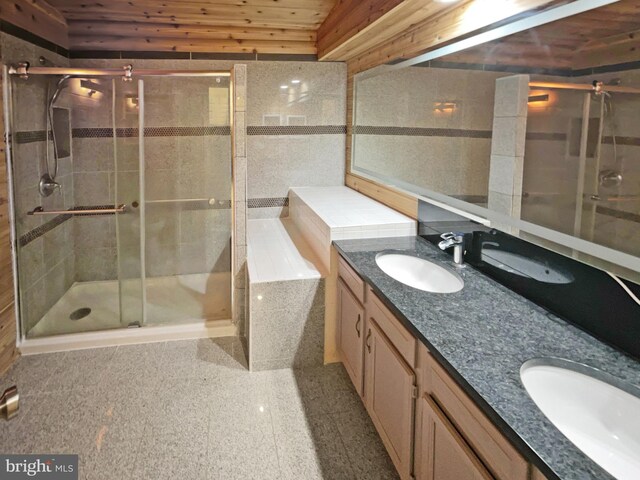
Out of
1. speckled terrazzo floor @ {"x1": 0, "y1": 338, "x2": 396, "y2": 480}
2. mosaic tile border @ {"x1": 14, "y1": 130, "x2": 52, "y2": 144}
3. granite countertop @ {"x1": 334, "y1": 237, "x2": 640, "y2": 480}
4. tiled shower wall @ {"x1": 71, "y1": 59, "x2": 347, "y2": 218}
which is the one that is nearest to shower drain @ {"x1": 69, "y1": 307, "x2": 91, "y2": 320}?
speckled terrazzo floor @ {"x1": 0, "y1": 338, "x2": 396, "y2": 480}

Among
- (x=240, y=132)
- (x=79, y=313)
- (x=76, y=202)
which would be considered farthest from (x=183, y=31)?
(x=79, y=313)

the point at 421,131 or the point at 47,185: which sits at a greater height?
the point at 421,131

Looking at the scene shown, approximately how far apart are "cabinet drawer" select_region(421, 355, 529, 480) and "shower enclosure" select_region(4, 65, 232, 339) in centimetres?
214

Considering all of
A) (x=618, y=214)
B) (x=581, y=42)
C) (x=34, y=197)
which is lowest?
(x=34, y=197)

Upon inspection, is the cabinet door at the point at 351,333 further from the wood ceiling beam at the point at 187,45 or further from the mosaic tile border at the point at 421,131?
the wood ceiling beam at the point at 187,45

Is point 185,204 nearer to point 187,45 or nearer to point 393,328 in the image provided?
point 187,45

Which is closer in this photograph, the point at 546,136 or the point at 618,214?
the point at 618,214

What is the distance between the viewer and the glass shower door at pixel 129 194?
3.41 metres

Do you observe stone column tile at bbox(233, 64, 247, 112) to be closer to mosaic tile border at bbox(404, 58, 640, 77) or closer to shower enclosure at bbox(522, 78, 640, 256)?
mosaic tile border at bbox(404, 58, 640, 77)

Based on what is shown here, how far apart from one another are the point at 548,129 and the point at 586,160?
24 centimetres

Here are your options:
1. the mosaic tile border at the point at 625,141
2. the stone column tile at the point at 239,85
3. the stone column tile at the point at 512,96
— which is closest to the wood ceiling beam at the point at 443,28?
the stone column tile at the point at 512,96

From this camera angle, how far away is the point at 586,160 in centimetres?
155

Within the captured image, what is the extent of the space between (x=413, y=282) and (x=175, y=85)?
2.30m

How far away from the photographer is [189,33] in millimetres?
3893
